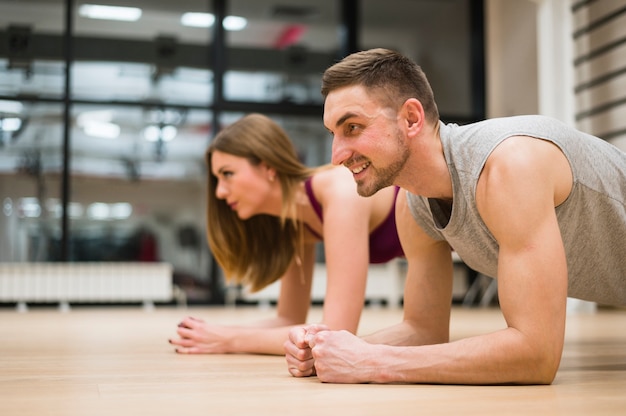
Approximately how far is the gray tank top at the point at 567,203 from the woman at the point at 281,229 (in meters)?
0.39

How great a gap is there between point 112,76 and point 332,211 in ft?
18.6

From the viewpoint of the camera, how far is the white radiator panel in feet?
22.1

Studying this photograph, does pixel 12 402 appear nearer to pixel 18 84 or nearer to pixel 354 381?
pixel 354 381

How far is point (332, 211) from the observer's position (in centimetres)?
202

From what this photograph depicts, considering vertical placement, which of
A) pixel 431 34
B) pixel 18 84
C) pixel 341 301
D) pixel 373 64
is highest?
pixel 431 34

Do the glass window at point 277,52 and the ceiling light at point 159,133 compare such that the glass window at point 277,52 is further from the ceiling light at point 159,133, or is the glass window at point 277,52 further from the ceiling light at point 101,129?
the ceiling light at point 101,129

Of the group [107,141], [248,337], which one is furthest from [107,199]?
[248,337]

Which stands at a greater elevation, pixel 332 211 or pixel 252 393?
pixel 332 211

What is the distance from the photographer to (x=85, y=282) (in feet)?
22.5

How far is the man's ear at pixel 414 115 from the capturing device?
139 cm

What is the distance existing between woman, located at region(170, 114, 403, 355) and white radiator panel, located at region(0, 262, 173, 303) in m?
4.70

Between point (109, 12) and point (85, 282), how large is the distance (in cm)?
263

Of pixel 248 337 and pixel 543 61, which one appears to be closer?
pixel 248 337

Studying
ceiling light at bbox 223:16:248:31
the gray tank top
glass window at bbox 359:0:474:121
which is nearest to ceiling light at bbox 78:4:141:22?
ceiling light at bbox 223:16:248:31
